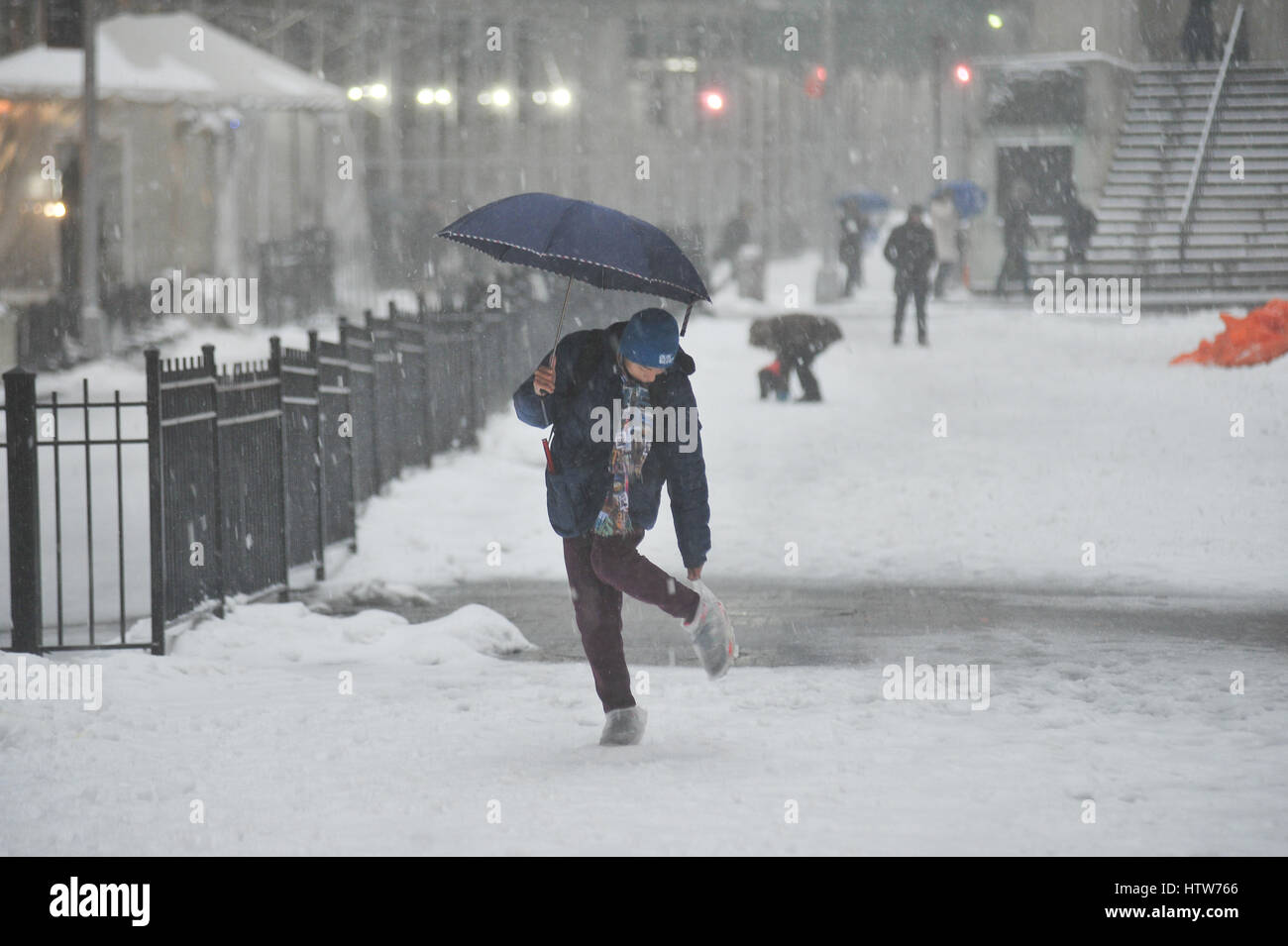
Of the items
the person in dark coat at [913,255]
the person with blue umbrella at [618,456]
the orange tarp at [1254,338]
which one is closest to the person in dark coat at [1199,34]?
the person in dark coat at [913,255]

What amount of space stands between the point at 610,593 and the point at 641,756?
61cm

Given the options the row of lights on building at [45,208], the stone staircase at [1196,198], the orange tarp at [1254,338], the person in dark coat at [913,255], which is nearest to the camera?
the orange tarp at [1254,338]

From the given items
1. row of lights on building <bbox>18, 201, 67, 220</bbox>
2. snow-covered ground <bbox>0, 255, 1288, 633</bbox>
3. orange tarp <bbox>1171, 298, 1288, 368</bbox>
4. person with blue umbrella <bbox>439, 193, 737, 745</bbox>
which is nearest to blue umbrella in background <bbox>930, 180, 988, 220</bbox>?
snow-covered ground <bbox>0, 255, 1288, 633</bbox>

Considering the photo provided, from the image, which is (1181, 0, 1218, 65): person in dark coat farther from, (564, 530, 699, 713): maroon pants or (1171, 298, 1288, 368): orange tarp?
(564, 530, 699, 713): maroon pants

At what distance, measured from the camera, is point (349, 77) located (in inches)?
1564

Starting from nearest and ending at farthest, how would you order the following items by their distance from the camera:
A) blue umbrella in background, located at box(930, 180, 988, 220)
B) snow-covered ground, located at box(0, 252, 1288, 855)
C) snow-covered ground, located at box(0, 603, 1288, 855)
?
snow-covered ground, located at box(0, 603, 1288, 855) → snow-covered ground, located at box(0, 252, 1288, 855) → blue umbrella in background, located at box(930, 180, 988, 220)

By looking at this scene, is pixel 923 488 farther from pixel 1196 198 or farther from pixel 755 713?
pixel 1196 198

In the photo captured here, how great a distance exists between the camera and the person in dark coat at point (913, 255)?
77.7ft

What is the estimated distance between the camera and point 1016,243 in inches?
1249

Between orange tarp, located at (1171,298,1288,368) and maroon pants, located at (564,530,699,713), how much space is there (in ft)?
45.2

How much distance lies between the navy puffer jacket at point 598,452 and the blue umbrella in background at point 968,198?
26507 mm

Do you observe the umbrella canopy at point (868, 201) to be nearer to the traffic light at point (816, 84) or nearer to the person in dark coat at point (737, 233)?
the person in dark coat at point (737, 233)

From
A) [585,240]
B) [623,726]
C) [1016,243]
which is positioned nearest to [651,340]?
[585,240]

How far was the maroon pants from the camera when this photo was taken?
21.1 ft
